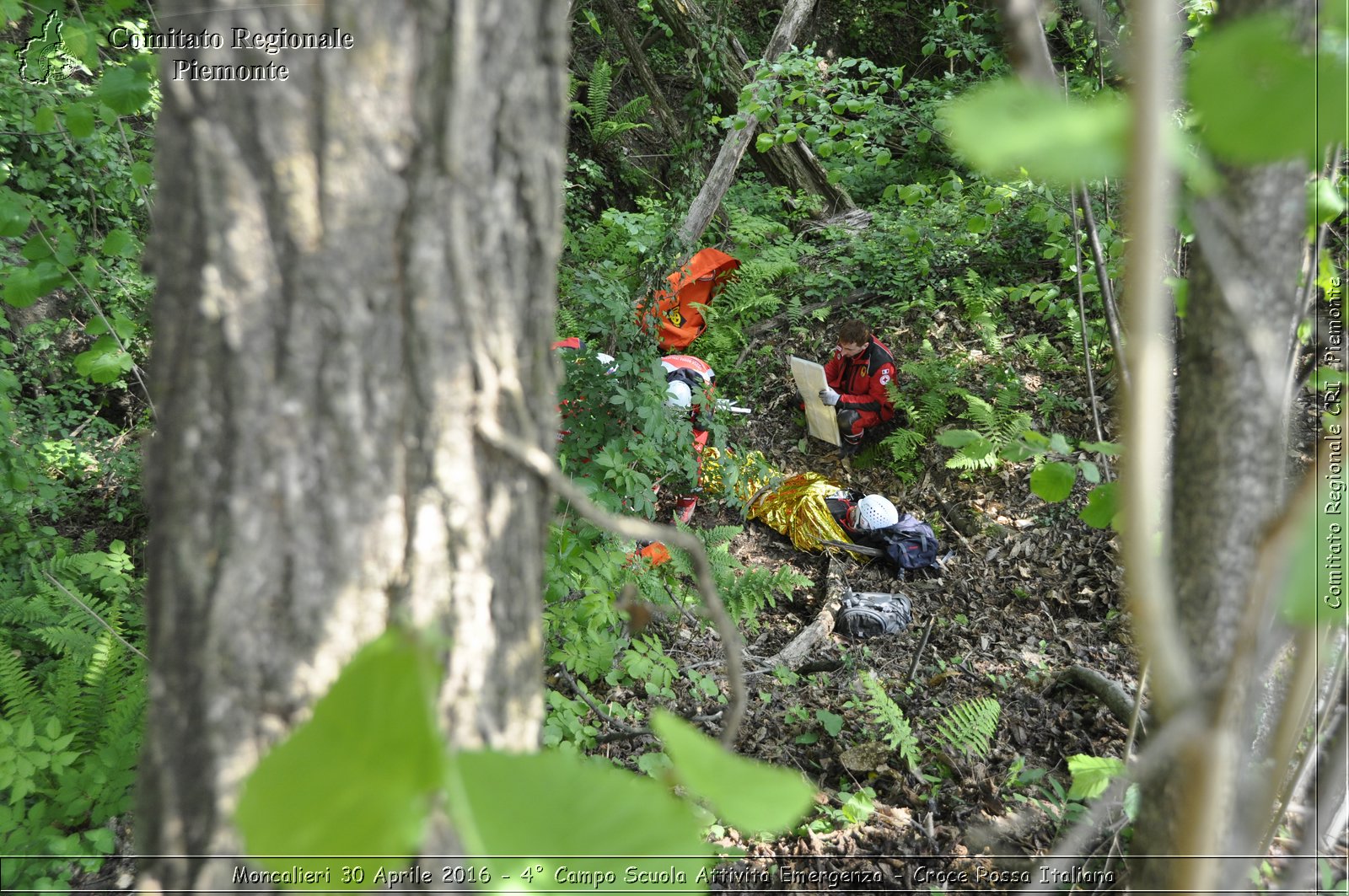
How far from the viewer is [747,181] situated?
896 centimetres

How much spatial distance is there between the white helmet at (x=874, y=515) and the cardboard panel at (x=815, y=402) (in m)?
1.05

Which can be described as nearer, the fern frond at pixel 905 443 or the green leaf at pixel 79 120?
the green leaf at pixel 79 120

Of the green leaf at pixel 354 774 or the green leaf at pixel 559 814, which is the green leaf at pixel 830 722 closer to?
the green leaf at pixel 559 814

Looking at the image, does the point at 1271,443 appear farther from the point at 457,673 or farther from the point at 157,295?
the point at 157,295

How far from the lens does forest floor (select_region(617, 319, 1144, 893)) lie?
7.00 feet

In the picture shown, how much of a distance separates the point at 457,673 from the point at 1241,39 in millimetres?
962

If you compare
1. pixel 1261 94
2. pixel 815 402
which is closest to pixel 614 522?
pixel 1261 94

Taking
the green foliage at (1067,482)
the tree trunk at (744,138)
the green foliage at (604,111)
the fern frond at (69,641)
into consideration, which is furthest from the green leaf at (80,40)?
the green foliage at (604,111)

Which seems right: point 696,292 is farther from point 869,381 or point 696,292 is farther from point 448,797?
point 448,797

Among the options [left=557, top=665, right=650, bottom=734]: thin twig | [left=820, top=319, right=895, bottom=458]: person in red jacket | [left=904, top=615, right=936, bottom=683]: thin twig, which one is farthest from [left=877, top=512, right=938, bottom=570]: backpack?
[left=557, top=665, right=650, bottom=734]: thin twig

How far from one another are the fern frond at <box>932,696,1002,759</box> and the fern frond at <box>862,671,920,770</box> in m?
0.12

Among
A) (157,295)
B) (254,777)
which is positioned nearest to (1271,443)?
(254,777)

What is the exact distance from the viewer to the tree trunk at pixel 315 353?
0.78 m

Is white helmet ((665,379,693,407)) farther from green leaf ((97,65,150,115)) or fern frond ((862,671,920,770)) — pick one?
green leaf ((97,65,150,115))
